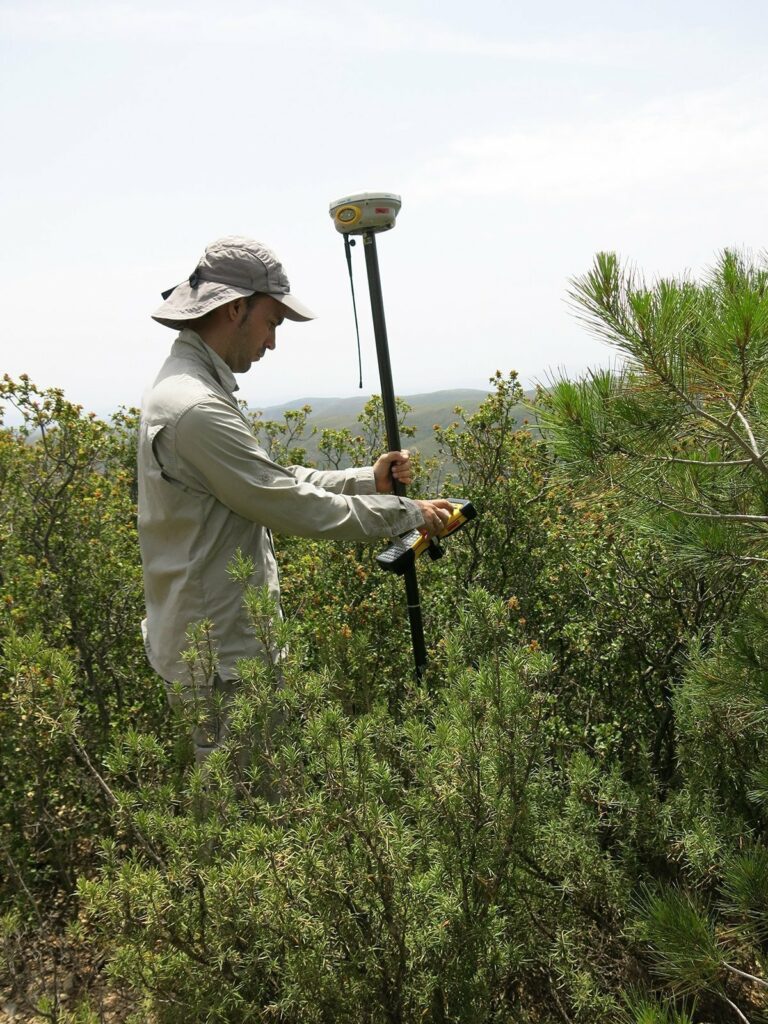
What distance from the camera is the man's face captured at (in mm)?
2930

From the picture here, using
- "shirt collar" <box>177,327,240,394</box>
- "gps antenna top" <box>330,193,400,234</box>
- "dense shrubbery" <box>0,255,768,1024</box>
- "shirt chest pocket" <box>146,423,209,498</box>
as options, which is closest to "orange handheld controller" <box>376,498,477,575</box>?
"dense shrubbery" <box>0,255,768,1024</box>

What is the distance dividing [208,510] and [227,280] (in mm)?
734

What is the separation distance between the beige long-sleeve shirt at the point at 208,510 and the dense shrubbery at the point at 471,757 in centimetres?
33

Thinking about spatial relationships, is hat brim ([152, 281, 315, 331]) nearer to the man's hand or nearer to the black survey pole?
the black survey pole

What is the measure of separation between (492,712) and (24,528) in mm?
3035

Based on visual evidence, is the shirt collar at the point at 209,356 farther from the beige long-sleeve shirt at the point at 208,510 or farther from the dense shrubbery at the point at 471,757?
the dense shrubbery at the point at 471,757

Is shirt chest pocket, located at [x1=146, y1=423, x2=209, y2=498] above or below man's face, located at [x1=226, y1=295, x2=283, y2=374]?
below

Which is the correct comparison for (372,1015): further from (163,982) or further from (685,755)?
(685,755)

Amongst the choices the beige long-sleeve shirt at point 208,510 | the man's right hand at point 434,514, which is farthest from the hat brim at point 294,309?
the man's right hand at point 434,514

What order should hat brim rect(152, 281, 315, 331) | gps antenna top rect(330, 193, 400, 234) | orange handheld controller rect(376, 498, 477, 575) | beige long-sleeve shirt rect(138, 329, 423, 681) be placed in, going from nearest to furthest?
beige long-sleeve shirt rect(138, 329, 423, 681)
hat brim rect(152, 281, 315, 331)
orange handheld controller rect(376, 498, 477, 575)
gps antenna top rect(330, 193, 400, 234)

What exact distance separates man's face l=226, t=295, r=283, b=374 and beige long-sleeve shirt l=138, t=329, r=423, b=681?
6.1 inches

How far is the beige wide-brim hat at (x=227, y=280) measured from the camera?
111 inches

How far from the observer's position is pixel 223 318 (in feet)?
9.55

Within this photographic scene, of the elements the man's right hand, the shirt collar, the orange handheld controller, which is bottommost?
the orange handheld controller
